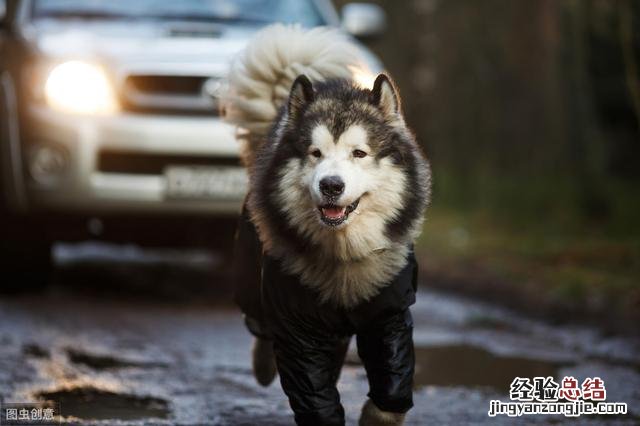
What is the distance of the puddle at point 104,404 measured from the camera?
15.1 feet

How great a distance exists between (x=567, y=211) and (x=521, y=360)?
7591mm

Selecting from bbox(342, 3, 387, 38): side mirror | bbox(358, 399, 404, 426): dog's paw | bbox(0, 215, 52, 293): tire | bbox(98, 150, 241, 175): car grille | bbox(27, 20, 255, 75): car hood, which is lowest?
bbox(358, 399, 404, 426): dog's paw

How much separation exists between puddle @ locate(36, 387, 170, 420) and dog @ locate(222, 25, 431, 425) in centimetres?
92

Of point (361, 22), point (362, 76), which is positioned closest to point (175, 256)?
point (361, 22)

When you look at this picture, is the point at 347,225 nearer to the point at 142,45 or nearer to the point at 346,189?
the point at 346,189

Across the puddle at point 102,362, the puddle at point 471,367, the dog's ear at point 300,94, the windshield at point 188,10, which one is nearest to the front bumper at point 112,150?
the windshield at point 188,10

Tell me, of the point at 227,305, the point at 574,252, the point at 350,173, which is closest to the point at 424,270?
the point at 574,252

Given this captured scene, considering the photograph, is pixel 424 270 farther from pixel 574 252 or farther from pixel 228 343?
pixel 228 343

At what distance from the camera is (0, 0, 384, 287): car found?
723 centimetres

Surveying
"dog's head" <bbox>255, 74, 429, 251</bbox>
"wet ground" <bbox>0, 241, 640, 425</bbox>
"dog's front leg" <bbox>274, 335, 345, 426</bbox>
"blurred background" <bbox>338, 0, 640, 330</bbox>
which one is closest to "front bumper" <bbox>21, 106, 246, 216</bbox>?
"wet ground" <bbox>0, 241, 640, 425</bbox>

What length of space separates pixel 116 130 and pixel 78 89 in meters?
0.36

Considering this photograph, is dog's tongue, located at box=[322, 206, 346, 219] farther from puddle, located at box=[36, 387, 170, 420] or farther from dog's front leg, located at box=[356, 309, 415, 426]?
puddle, located at box=[36, 387, 170, 420]

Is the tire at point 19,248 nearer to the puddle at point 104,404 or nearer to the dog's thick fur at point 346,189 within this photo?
the puddle at point 104,404

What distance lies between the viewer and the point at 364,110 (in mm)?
4023
